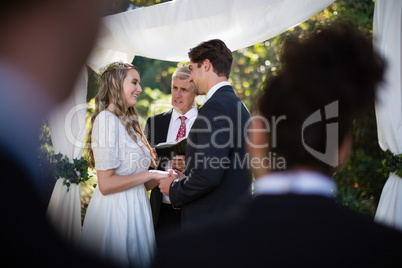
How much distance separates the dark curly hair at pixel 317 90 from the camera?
100cm

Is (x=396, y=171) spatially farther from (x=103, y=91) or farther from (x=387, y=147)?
(x=103, y=91)

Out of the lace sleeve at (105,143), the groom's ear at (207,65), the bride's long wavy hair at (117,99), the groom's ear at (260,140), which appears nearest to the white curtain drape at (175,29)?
the bride's long wavy hair at (117,99)

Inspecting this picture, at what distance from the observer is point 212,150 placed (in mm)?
2668

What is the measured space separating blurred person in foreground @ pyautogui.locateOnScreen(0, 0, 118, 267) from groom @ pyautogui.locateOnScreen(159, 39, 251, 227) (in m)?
1.96

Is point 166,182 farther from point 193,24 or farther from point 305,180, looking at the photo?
point 305,180

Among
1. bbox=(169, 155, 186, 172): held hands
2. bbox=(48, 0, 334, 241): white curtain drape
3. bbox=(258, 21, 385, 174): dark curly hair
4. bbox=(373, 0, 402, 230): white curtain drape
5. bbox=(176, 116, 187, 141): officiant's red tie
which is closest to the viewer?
bbox=(258, 21, 385, 174): dark curly hair

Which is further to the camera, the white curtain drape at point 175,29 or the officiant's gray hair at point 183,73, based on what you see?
the officiant's gray hair at point 183,73

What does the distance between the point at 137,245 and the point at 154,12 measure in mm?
2184

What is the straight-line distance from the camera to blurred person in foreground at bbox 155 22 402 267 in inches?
31.0

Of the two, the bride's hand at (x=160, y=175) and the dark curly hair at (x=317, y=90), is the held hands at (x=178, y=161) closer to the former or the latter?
the bride's hand at (x=160, y=175)

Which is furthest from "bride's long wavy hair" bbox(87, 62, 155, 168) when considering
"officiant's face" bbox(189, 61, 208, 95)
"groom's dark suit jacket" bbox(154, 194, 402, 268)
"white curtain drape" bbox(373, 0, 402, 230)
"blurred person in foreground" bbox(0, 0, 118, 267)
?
"blurred person in foreground" bbox(0, 0, 118, 267)

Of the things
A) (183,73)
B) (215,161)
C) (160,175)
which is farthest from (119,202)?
(183,73)

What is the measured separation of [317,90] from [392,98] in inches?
120

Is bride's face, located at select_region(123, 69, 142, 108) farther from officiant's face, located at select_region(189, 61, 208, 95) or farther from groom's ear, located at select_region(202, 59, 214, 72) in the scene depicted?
groom's ear, located at select_region(202, 59, 214, 72)
